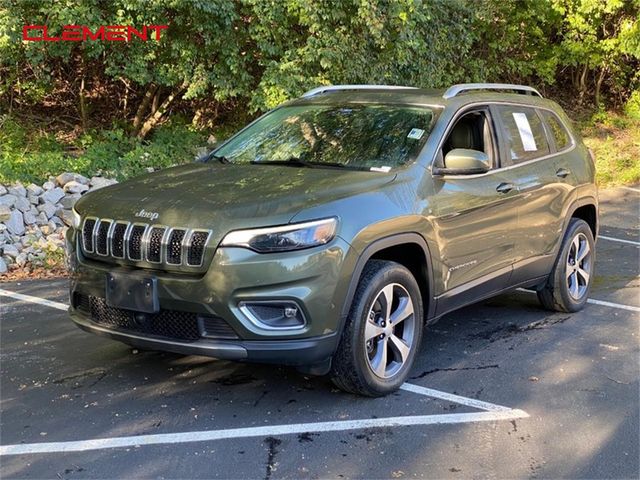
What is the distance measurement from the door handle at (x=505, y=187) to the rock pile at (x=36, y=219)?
4.77m

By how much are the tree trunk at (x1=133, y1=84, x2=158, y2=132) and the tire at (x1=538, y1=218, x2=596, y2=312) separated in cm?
846

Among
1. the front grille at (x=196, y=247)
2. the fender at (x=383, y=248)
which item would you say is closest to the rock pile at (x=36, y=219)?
the front grille at (x=196, y=247)

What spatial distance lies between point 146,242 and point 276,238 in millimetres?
729

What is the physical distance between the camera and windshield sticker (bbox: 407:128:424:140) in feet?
16.0

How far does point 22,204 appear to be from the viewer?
850 cm

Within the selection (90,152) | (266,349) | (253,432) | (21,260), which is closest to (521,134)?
(266,349)

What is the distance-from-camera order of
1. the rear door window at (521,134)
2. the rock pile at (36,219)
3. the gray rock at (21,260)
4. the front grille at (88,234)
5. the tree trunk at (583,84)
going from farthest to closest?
the tree trunk at (583,84) → the rock pile at (36,219) → the gray rock at (21,260) → the rear door window at (521,134) → the front grille at (88,234)

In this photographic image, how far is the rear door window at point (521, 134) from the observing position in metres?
5.58

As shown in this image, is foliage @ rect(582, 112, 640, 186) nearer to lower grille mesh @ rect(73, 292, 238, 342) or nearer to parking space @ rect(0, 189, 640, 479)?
parking space @ rect(0, 189, 640, 479)

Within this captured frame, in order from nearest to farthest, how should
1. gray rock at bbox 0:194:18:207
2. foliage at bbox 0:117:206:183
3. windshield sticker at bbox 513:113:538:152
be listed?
windshield sticker at bbox 513:113:538:152 < gray rock at bbox 0:194:18:207 < foliage at bbox 0:117:206:183

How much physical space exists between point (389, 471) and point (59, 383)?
2241mm

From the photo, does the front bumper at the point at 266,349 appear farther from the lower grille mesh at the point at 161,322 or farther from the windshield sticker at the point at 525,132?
the windshield sticker at the point at 525,132

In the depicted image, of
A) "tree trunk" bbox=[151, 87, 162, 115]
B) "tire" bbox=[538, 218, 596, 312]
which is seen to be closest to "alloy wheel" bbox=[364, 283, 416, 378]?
"tire" bbox=[538, 218, 596, 312]

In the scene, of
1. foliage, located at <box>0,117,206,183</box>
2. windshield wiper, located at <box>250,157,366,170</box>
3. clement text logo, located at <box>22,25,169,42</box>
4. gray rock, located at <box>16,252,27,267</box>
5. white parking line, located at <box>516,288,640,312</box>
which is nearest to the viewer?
windshield wiper, located at <box>250,157,366,170</box>
